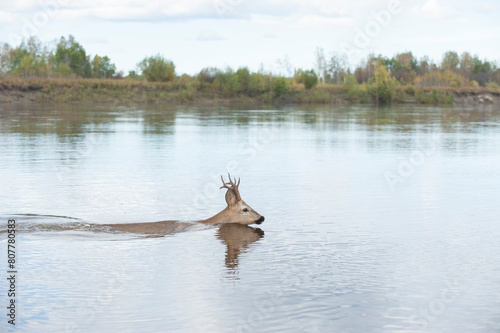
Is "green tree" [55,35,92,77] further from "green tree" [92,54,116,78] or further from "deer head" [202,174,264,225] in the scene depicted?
"deer head" [202,174,264,225]

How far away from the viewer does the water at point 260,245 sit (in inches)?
352

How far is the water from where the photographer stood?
8.94 m

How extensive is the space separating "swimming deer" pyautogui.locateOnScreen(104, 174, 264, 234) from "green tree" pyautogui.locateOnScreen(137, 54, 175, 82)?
324ft

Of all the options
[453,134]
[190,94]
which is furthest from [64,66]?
[453,134]

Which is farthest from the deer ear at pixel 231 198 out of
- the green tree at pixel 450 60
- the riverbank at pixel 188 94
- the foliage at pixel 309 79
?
the green tree at pixel 450 60

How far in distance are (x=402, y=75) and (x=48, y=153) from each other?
127 meters

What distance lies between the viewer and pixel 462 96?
113125mm

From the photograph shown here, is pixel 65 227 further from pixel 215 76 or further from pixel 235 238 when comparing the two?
pixel 215 76

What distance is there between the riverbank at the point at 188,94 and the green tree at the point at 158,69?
4209 mm

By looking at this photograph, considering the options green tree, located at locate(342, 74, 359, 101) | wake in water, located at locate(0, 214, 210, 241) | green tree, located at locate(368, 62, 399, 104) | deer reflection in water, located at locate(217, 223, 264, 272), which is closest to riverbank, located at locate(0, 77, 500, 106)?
green tree, located at locate(342, 74, 359, 101)

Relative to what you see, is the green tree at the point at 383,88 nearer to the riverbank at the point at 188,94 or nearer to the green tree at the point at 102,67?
the riverbank at the point at 188,94

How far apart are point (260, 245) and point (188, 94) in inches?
3498

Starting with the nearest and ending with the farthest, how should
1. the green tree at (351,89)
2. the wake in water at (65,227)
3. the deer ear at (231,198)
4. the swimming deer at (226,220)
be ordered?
1. the wake in water at (65,227)
2. the swimming deer at (226,220)
3. the deer ear at (231,198)
4. the green tree at (351,89)

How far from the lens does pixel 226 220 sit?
14.3m
